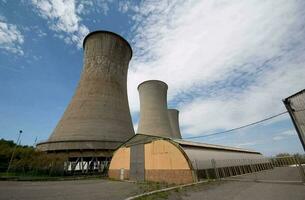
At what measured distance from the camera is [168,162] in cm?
1180

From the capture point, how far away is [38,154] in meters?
18.5

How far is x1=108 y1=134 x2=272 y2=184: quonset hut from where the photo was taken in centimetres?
1096

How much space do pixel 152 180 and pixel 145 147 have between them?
2.46 metres

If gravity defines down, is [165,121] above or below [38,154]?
above

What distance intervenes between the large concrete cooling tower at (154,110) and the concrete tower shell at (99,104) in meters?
5.56

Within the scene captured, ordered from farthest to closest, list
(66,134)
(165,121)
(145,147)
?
(165,121) → (66,134) → (145,147)

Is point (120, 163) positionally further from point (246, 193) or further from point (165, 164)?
point (246, 193)

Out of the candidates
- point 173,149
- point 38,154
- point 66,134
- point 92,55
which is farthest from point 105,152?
point 92,55

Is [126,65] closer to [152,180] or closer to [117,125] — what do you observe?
[117,125]

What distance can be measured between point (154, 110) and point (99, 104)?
994 cm

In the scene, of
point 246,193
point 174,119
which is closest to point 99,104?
point 246,193

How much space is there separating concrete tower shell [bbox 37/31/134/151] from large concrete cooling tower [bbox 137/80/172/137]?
556 centimetres

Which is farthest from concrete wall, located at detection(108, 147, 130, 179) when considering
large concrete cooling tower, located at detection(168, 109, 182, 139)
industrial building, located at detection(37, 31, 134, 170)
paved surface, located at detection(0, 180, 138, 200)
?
large concrete cooling tower, located at detection(168, 109, 182, 139)

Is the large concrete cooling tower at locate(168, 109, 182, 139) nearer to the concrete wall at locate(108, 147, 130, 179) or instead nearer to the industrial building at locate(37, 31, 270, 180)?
the industrial building at locate(37, 31, 270, 180)
